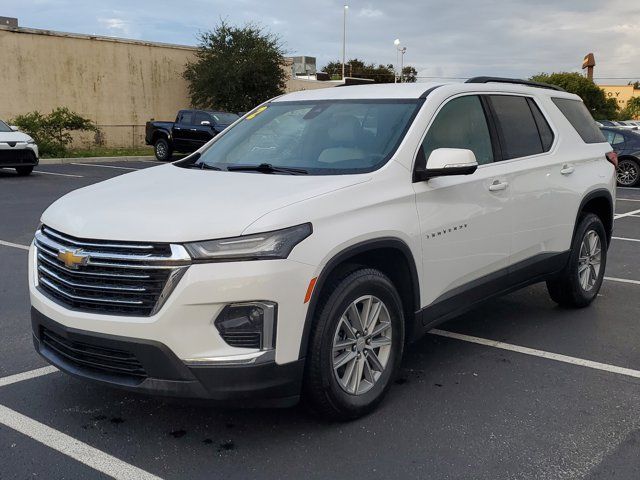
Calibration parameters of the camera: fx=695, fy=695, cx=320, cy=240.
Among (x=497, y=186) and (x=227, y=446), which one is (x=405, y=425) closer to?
(x=227, y=446)

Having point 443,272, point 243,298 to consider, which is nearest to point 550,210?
point 443,272

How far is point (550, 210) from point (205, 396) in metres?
3.28

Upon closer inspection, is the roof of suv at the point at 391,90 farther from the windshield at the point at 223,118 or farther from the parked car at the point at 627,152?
the windshield at the point at 223,118

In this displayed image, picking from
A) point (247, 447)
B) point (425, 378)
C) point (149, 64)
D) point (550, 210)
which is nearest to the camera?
point (247, 447)

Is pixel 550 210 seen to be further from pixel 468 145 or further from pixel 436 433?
pixel 436 433

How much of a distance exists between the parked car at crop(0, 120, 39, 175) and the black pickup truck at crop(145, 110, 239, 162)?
6.67 m

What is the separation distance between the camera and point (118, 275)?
3246mm

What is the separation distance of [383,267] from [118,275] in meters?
1.51

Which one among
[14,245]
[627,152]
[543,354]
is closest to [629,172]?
[627,152]

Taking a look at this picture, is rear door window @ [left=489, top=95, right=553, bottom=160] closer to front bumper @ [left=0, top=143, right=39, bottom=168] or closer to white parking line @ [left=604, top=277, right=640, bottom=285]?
white parking line @ [left=604, top=277, right=640, bottom=285]

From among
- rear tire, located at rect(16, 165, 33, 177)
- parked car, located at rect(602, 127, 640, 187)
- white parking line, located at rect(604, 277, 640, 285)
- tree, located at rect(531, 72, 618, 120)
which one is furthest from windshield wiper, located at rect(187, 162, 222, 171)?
tree, located at rect(531, 72, 618, 120)

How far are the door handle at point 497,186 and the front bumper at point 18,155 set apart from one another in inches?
572

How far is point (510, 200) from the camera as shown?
4859 mm

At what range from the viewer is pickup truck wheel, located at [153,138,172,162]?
24.0 meters
